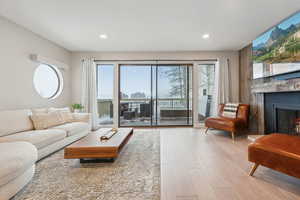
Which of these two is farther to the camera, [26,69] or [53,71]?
[53,71]

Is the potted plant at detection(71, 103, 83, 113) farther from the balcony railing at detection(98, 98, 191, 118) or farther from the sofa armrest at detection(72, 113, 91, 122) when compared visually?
the balcony railing at detection(98, 98, 191, 118)

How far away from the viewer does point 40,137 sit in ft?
7.30

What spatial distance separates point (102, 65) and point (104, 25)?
193cm

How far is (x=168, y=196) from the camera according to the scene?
4.87 feet

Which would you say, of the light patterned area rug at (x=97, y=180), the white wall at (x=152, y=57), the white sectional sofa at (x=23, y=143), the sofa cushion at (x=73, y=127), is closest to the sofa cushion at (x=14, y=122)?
the white sectional sofa at (x=23, y=143)

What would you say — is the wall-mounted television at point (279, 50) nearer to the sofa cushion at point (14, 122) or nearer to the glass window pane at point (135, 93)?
the glass window pane at point (135, 93)

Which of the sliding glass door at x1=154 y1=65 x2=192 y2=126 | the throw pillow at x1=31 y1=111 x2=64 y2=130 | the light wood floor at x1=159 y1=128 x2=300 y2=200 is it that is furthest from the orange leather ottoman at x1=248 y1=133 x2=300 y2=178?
the throw pillow at x1=31 y1=111 x2=64 y2=130

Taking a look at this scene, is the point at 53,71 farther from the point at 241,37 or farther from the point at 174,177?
the point at 241,37

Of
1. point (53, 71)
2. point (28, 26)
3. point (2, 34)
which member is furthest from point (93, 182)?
point (53, 71)

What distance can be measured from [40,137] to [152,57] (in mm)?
3475

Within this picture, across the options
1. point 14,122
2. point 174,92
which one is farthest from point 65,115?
point 174,92

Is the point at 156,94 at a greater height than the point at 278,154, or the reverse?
the point at 156,94

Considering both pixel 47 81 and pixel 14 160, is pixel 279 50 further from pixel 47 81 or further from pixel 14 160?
pixel 47 81

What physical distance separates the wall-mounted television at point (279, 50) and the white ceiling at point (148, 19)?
187 millimetres
